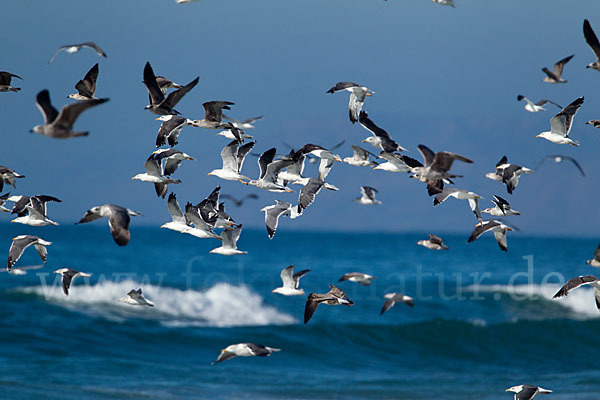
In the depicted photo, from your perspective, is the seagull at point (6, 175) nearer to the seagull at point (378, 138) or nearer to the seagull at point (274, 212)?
the seagull at point (274, 212)

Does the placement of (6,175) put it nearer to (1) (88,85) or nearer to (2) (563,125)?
(1) (88,85)

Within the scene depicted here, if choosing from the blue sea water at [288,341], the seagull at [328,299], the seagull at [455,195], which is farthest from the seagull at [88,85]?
the blue sea water at [288,341]

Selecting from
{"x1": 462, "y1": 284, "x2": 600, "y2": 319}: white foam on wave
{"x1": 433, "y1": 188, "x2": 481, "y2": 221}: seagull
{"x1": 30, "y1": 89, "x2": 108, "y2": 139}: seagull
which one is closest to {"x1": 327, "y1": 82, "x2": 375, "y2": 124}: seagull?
{"x1": 433, "y1": 188, "x2": 481, "y2": 221}: seagull

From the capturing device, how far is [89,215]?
39.5 feet

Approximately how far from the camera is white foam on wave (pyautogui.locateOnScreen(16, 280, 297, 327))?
93.0 ft

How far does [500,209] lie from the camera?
48.3ft

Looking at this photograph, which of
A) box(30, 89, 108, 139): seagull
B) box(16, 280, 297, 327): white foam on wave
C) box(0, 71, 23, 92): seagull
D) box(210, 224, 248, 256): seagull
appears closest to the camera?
box(30, 89, 108, 139): seagull

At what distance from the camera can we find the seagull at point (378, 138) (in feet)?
47.6

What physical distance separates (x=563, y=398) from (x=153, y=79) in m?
12.3

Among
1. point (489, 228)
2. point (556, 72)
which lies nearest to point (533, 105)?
point (556, 72)

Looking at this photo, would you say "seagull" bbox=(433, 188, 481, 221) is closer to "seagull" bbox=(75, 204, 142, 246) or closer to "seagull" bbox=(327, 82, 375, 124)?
"seagull" bbox=(327, 82, 375, 124)

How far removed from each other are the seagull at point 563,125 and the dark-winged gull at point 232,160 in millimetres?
5836

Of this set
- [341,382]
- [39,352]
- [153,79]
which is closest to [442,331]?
[341,382]

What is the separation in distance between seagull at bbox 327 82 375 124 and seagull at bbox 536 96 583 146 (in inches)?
141
